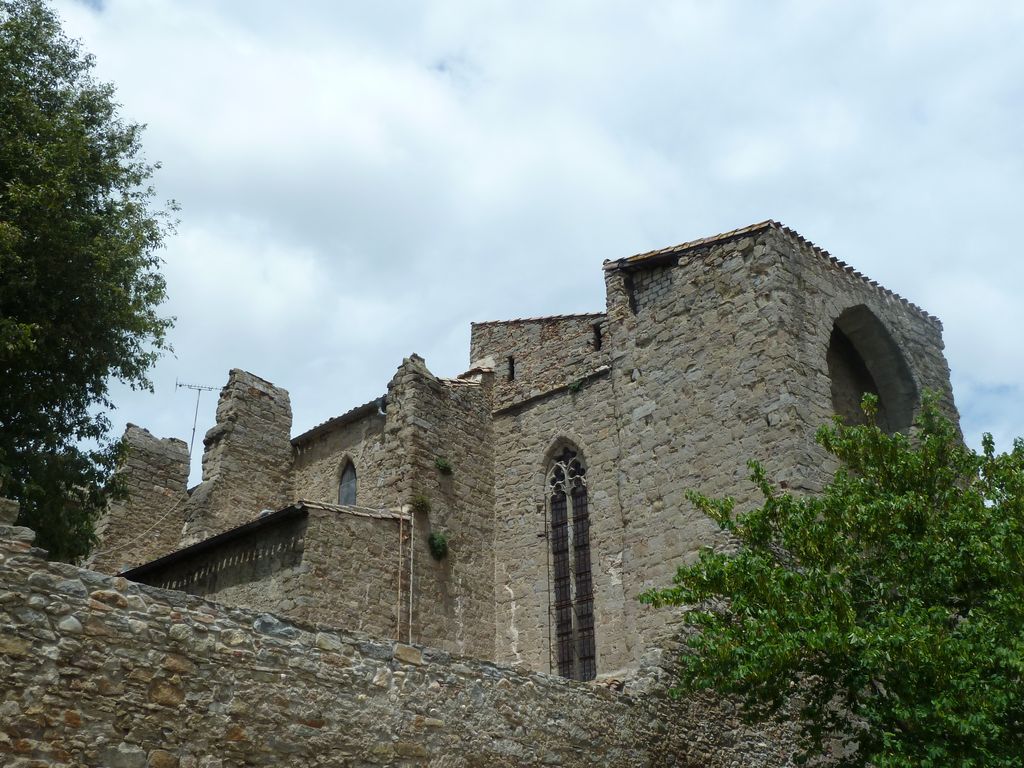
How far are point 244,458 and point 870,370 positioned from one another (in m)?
12.0

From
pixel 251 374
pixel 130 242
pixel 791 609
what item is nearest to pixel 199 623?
pixel 791 609

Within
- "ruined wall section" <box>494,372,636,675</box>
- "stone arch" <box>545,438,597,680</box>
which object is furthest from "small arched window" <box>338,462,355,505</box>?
"stone arch" <box>545,438,597,680</box>

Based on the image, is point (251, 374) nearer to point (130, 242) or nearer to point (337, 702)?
point (130, 242)

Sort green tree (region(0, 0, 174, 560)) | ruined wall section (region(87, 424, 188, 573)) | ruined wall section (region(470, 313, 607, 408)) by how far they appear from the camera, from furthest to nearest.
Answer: ruined wall section (region(87, 424, 188, 573)) < ruined wall section (region(470, 313, 607, 408)) < green tree (region(0, 0, 174, 560))

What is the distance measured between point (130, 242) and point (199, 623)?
7919mm

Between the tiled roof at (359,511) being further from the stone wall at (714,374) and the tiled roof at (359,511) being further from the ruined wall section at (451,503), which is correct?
the stone wall at (714,374)

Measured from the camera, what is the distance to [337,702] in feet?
25.5

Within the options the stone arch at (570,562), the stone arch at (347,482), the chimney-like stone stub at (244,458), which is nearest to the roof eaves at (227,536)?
the chimney-like stone stub at (244,458)

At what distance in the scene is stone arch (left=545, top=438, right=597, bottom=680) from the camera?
1580cm

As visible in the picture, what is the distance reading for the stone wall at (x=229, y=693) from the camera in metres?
6.40

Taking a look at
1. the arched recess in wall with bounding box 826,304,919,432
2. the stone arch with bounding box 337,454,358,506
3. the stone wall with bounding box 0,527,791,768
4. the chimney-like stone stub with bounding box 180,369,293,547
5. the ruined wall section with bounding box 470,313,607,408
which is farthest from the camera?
the chimney-like stone stub with bounding box 180,369,293,547

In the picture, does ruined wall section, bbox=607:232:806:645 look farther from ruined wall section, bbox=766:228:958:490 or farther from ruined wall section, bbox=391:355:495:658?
ruined wall section, bbox=391:355:495:658

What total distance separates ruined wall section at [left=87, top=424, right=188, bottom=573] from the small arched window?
160 inches

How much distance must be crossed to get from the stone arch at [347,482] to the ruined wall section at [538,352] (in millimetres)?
3034
